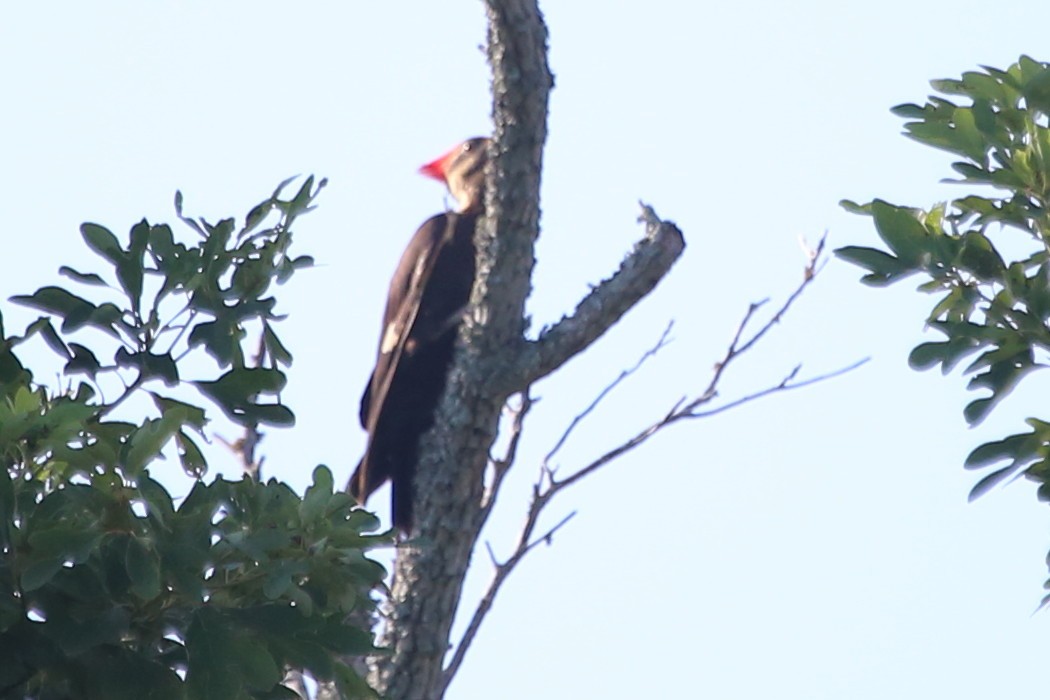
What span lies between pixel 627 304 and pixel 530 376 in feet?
0.97

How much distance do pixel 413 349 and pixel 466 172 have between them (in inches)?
33.7

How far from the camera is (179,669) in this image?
1.74m

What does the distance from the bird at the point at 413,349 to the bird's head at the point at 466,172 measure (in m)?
0.02

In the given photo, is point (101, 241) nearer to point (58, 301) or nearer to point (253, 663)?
point (58, 301)

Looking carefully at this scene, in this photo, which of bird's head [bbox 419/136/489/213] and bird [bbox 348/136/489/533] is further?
bird's head [bbox 419/136/489/213]

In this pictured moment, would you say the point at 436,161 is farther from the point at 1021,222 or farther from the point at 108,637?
the point at 108,637

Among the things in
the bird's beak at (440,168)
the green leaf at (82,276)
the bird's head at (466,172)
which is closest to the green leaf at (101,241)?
the green leaf at (82,276)

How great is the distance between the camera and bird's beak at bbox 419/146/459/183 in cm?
548

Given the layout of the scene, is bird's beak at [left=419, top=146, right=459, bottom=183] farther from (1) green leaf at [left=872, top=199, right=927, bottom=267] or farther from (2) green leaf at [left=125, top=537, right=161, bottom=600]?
(2) green leaf at [left=125, top=537, right=161, bottom=600]

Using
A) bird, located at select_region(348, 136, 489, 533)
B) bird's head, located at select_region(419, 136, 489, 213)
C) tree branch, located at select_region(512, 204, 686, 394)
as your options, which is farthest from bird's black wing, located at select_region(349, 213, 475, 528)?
tree branch, located at select_region(512, 204, 686, 394)

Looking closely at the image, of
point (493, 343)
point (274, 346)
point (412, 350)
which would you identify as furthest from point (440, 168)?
point (274, 346)

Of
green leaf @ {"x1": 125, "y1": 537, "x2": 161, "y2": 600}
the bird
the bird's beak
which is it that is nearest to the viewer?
green leaf @ {"x1": 125, "y1": 537, "x2": 161, "y2": 600}

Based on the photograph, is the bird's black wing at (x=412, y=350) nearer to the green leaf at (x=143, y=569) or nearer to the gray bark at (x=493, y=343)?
the gray bark at (x=493, y=343)

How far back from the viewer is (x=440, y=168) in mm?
5574
